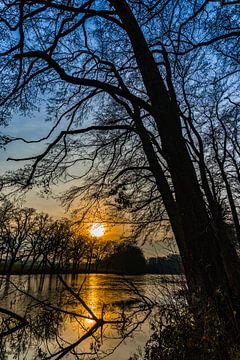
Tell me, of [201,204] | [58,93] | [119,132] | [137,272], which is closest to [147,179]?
[119,132]

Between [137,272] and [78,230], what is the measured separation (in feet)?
170

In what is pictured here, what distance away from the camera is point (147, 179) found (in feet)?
27.6

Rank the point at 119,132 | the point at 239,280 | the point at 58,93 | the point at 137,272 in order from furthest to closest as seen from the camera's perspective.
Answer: the point at 137,272 < the point at 119,132 < the point at 58,93 < the point at 239,280

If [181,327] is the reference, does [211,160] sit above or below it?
above

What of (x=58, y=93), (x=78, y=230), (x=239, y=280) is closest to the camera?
(x=239, y=280)

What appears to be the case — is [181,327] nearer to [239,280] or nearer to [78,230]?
[239,280]

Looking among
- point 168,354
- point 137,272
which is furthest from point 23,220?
point 168,354

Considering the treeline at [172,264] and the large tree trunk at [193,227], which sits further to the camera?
the treeline at [172,264]

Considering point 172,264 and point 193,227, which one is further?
point 172,264

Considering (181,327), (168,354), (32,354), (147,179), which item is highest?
(147,179)

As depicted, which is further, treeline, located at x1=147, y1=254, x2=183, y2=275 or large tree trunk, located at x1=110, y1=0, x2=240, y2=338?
treeline, located at x1=147, y1=254, x2=183, y2=275

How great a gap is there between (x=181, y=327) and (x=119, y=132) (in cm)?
545

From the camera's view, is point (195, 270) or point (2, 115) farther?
point (2, 115)

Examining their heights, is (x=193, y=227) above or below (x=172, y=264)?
above
